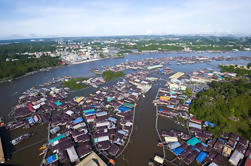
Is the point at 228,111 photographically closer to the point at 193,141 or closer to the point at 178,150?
the point at 193,141

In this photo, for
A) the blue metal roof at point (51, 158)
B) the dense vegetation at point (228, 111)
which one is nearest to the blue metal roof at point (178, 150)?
the dense vegetation at point (228, 111)

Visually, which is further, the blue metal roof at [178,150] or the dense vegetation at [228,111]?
the dense vegetation at [228,111]

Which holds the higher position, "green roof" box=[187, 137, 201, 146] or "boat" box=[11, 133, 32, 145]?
"boat" box=[11, 133, 32, 145]

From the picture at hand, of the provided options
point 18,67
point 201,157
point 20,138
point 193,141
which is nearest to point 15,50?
point 18,67

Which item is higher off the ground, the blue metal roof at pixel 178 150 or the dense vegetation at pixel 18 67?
the dense vegetation at pixel 18 67

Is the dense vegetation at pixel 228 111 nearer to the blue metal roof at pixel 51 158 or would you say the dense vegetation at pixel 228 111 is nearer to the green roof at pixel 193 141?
the green roof at pixel 193 141

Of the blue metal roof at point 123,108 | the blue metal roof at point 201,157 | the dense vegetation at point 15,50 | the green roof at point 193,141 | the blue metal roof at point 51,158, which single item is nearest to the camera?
the blue metal roof at point 51,158

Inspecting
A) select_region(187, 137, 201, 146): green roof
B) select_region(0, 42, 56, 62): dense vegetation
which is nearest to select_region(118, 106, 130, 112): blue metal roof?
select_region(187, 137, 201, 146): green roof

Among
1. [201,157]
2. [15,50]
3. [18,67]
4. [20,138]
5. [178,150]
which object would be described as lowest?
[201,157]

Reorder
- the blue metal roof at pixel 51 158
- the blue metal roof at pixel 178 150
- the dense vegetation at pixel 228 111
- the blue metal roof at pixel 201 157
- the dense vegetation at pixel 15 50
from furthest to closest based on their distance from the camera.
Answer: the dense vegetation at pixel 15 50 < the dense vegetation at pixel 228 111 < the blue metal roof at pixel 178 150 < the blue metal roof at pixel 201 157 < the blue metal roof at pixel 51 158

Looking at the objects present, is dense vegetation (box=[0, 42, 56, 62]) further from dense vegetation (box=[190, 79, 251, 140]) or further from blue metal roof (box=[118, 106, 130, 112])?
dense vegetation (box=[190, 79, 251, 140])

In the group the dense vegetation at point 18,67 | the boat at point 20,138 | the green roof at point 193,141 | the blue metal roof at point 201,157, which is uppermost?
the dense vegetation at point 18,67

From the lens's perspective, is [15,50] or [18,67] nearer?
[18,67]
